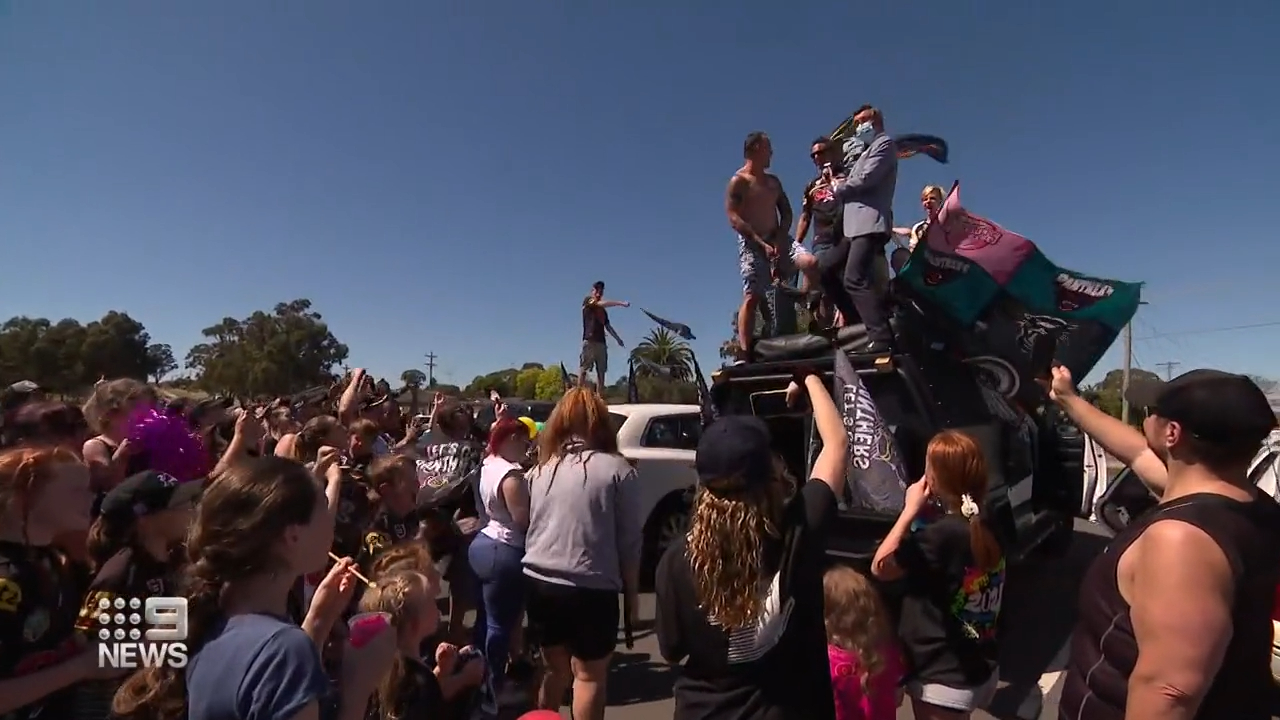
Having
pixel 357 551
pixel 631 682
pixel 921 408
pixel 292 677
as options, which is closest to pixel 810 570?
pixel 292 677

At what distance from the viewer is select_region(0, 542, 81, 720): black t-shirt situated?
1.98m

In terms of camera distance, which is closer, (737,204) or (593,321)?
(737,204)

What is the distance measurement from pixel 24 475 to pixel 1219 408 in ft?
10.9

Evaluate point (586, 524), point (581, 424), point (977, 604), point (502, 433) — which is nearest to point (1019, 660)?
point (977, 604)

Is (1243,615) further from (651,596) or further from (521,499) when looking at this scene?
(651,596)

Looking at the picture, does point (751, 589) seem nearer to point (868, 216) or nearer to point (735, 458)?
point (735, 458)

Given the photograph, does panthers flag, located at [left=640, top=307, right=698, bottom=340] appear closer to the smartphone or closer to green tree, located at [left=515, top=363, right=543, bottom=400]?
the smartphone

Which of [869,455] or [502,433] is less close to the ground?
[502,433]

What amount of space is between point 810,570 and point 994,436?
355 cm

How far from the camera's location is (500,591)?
12.7ft

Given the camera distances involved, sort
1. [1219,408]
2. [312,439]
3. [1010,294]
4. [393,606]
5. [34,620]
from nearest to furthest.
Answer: [1219,408], [34,620], [393,606], [312,439], [1010,294]

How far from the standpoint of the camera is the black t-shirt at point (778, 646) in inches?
77.2

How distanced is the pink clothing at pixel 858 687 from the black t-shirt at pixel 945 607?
0.11 meters

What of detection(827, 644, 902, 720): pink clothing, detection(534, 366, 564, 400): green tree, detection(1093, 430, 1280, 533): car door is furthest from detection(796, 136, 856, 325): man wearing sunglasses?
detection(534, 366, 564, 400): green tree
